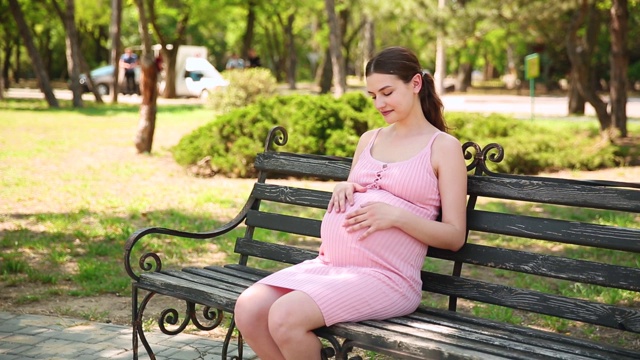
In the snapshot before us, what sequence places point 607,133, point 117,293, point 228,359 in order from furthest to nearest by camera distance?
point 607,133 < point 117,293 < point 228,359

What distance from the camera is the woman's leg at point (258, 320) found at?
3.30 m

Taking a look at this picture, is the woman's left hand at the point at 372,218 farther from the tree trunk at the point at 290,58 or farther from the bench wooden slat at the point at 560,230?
the tree trunk at the point at 290,58

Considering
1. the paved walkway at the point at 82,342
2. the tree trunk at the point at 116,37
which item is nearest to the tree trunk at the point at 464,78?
the tree trunk at the point at 116,37

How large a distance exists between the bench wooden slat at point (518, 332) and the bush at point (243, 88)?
55.7 ft

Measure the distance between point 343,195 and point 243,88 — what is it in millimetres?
17172

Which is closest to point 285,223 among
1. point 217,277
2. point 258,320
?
point 217,277

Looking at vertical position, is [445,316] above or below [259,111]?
below

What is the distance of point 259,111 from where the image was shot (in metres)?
12.0

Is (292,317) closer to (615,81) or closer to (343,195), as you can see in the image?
(343,195)

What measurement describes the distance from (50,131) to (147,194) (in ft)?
28.4

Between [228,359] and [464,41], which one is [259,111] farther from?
[464,41]

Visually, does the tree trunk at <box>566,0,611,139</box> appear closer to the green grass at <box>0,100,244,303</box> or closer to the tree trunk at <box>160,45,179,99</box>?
the green grass at <box>0,100,244,303</box>

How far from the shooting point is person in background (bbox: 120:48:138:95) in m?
33.9

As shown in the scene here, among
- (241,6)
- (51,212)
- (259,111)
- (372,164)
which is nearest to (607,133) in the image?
(259,111)
